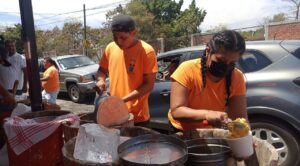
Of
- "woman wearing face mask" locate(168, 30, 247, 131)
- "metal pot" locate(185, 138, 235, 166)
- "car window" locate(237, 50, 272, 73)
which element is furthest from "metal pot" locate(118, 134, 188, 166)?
"car window" locate(237, 50, 272, 73)

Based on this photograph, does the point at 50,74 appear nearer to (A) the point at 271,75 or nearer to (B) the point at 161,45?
(A) the point at 271,75

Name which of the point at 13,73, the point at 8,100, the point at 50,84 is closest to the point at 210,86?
the point at 8,100

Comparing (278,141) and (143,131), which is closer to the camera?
(143,131)

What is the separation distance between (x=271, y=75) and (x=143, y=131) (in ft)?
10.6

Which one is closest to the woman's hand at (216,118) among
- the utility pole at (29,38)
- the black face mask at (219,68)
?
the black face mask at (219,68)

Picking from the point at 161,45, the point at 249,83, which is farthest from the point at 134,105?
the point at 161,45

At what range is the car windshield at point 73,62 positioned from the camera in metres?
14.3

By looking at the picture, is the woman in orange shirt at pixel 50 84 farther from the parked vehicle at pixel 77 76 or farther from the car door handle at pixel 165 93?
the car door handle at pixel 165 93

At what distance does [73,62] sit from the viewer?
47.5 feet

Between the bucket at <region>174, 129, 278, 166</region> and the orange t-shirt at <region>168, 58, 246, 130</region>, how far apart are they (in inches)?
8.3

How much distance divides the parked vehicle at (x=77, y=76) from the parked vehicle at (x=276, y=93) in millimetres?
7835

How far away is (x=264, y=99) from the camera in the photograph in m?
5.23

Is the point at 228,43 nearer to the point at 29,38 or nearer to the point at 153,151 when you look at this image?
the point at 153,151

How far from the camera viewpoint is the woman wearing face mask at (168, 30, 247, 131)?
255 cm
